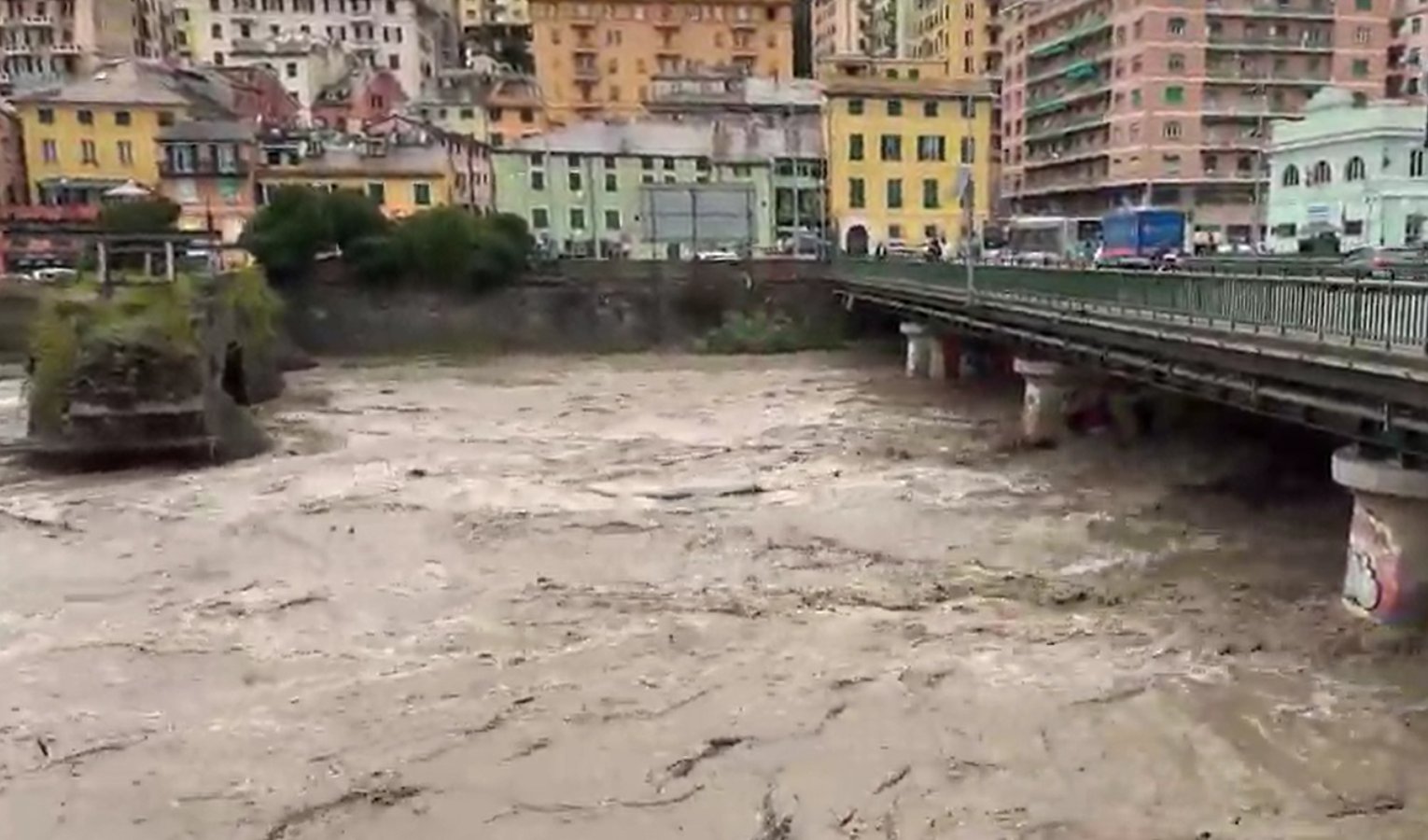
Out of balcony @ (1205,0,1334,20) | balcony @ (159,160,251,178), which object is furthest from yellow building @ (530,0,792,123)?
balcony @ (159,160,251,178)

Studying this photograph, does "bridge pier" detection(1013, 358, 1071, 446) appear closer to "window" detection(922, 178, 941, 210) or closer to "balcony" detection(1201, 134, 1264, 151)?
"window" detection(922, 178, 941, 210)

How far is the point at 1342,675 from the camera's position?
536 inches

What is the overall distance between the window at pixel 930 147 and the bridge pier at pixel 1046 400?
49.1 meters

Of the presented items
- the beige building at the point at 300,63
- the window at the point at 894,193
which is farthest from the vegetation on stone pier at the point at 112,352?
the beige building at the point at 300,63

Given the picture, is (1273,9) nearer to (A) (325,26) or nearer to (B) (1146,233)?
(B) (1146,233)

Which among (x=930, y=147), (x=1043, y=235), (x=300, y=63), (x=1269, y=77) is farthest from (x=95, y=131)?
(x=1269, y=77)

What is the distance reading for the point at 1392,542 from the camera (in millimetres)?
14961

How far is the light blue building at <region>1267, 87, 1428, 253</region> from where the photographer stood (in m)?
59.1

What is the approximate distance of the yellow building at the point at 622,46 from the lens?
114 meters

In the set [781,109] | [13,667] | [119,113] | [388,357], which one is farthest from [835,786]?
[781,109]

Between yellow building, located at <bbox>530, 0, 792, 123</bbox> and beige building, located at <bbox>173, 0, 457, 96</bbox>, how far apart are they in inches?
525

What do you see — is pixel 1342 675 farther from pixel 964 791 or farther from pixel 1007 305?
pixel 1007 305

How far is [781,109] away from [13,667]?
258 ft

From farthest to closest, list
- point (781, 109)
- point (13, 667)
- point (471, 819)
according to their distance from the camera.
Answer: point (781, 109)
point (13, 667)
point (471, 819)
